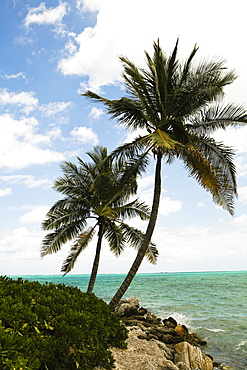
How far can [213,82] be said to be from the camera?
1120 cm

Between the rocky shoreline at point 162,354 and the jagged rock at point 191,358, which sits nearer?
the rocky shoreline at point 162,354

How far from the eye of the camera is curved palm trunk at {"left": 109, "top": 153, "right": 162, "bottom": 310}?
10844 mm

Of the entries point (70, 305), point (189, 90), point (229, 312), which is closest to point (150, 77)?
point (189, 90)

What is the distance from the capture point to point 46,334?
4.73 meters

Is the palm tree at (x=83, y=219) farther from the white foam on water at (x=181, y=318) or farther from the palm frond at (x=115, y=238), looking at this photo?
the white foam on water at (x=181, y=318)

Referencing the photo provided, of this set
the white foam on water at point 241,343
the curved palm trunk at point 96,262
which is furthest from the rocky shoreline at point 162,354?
the curved palm trunk at point 96,262

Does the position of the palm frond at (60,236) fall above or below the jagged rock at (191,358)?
above

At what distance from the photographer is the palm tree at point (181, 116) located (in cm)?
1077

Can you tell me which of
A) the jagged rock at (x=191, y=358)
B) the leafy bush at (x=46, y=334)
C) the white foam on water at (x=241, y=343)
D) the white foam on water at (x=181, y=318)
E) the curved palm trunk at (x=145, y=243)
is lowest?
the white foam on water at (x=181, y=318)

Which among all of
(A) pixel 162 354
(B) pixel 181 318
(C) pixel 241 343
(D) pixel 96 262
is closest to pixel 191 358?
(A) pixel 162 354

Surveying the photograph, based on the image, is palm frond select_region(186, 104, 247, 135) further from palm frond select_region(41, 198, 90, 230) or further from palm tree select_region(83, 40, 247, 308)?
palm frond select_region(41, 198, 90, 230)

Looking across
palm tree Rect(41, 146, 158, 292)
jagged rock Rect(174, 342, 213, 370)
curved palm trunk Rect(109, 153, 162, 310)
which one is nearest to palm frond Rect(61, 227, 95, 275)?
palm tree Rect(41, 146, 158, 292)

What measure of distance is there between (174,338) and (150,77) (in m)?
9.43

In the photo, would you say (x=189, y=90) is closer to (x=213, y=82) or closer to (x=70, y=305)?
(x=213, y=82)
